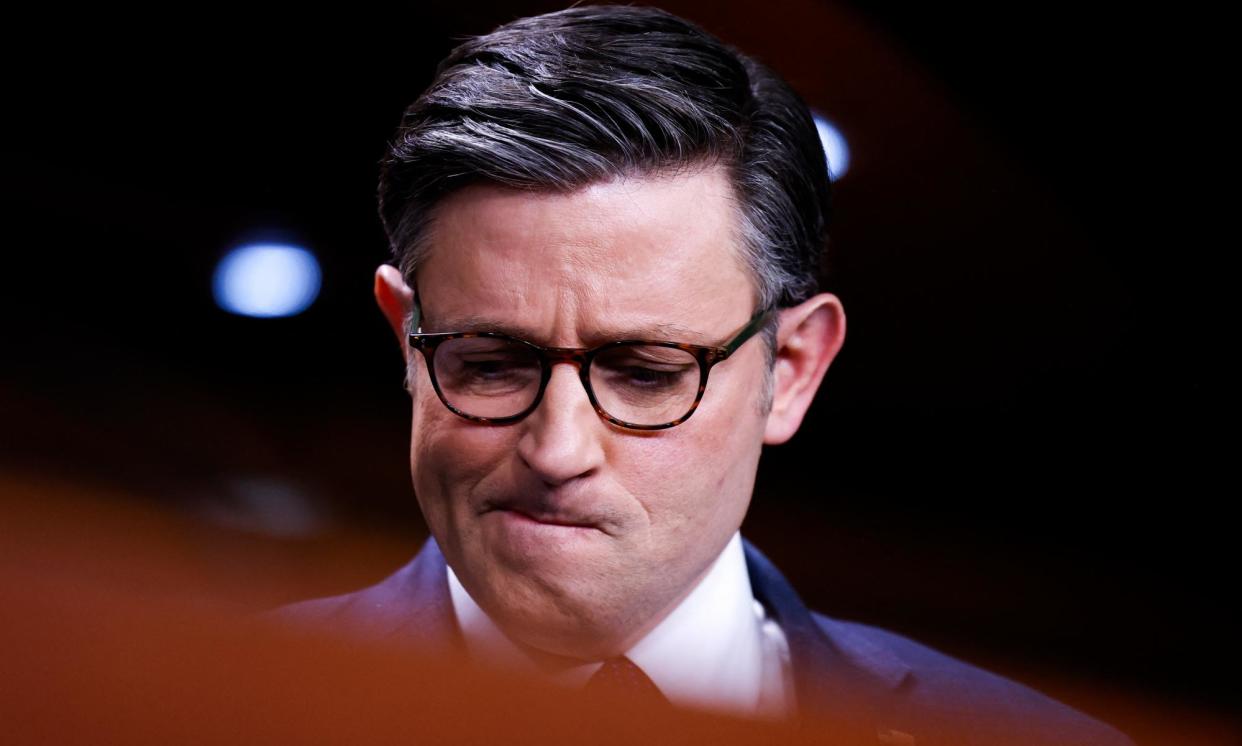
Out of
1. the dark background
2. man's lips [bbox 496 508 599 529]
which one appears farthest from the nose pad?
the dark background

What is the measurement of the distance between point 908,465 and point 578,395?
76 cm

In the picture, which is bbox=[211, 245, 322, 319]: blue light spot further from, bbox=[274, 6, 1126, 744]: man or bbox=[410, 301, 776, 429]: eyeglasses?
bbox=[410, 301, 776, 429]: eyeglasses

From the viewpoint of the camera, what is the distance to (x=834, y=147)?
152 cm

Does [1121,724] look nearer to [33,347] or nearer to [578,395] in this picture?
[578,395]

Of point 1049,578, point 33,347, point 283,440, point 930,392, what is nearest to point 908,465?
point 930,392

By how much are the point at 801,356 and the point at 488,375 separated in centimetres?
39

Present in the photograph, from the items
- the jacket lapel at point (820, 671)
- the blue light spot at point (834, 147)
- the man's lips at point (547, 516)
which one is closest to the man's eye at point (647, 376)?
the man's lips at point (547, 516)

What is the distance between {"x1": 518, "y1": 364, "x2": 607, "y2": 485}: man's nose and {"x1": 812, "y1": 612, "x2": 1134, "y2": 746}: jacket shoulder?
1.94ft

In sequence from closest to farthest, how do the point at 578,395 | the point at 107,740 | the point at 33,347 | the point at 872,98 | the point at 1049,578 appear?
the point at 107,740, the point at 578,395, the point at 33,347, the point at 872,98, the point at 1049,578

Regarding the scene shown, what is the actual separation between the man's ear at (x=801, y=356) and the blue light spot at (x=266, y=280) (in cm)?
63

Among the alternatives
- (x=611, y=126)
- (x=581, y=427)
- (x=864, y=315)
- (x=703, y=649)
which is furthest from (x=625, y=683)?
(x=864, y=315)

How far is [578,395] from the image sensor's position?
3.45 feet

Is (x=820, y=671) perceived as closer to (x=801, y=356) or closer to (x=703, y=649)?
(x=703, y=649)

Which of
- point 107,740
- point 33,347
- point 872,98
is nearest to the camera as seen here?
point 107,740
